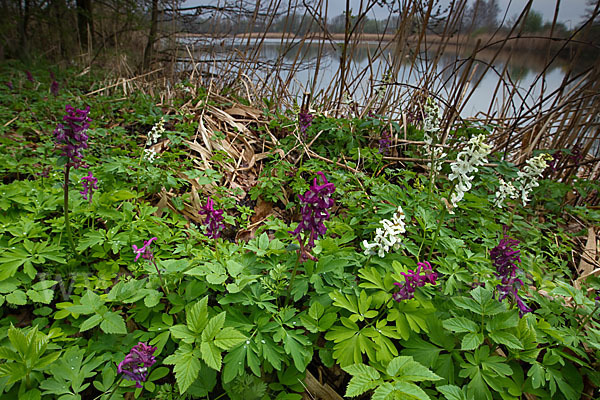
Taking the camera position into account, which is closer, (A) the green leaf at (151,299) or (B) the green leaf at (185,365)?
(B) the green leaf at (185,365)

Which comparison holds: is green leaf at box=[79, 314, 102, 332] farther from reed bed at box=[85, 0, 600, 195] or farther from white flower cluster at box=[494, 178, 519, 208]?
reed bed at box=[85, 0, 600, 195]

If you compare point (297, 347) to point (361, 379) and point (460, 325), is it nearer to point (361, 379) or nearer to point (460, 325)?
point (361, 379)

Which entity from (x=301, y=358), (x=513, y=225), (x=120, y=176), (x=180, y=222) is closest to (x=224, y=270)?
(x=301, y=358)

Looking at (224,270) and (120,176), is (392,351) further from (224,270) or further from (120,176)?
(120,176)

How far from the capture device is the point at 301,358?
1257 millimetres

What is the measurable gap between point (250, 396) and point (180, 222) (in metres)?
1.07

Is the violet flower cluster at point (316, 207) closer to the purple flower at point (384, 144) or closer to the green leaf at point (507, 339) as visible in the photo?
the green leaf at point (507, 339)

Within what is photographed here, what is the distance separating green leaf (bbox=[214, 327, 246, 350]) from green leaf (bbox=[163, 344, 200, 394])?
10 centimetres

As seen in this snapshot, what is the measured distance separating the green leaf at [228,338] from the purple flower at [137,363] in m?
0.29

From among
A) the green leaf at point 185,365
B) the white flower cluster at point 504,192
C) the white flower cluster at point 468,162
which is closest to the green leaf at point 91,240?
the green leaf at point 185,365

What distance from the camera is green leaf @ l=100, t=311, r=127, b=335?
127 centimetres

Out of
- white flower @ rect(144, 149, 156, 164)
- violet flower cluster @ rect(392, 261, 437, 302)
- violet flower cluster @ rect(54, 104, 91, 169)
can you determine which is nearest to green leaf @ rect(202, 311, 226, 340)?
violet flower cluster @ rect(392, 261, 437, 302)

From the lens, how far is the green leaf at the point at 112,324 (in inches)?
49.9

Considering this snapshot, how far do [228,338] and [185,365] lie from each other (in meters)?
0.17
